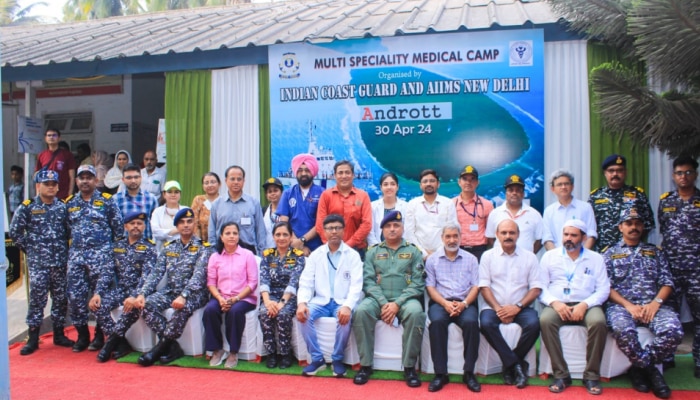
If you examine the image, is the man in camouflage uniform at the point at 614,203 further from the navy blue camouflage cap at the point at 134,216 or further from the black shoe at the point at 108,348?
the black shoe at the point at 108,348

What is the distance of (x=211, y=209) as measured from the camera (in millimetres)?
6516

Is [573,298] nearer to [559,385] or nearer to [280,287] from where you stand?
[559,385]

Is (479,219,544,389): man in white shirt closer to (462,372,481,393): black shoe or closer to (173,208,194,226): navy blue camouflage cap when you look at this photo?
(462,372,481,393): black shoe

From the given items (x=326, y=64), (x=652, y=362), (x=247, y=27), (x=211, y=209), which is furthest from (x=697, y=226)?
(x=247, y=27)

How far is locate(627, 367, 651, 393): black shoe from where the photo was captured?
4914 mm

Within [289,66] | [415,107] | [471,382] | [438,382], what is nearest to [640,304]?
[471,382]

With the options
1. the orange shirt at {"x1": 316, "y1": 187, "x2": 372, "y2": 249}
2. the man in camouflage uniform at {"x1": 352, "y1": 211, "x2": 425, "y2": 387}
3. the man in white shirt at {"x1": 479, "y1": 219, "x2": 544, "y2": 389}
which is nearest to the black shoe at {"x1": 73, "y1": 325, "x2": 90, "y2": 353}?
the orange shirt at {"x1": 316, "y1": 187, "x2": 372, "y2": 249}

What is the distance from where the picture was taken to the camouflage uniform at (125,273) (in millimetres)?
6207

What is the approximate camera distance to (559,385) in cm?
496

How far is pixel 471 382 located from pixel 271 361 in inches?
71.8

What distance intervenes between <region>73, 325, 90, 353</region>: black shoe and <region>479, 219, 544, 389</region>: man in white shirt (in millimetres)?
4044

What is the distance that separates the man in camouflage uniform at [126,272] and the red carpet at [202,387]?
492 mm

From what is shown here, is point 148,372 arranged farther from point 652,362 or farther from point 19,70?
point 19,70

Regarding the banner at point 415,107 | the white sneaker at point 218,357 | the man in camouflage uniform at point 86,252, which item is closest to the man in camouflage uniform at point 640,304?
the banner at point 415,107
